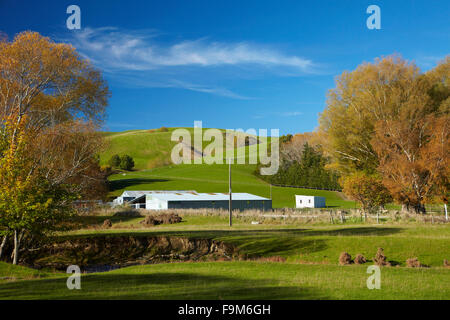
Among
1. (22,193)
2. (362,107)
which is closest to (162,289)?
(22,193)

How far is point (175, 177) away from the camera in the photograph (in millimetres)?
120812

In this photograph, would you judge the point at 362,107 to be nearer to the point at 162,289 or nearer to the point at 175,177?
the point at 162,289

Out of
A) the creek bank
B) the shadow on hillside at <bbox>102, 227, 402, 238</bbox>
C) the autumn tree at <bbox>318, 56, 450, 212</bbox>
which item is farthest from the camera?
the autumn tree at <bbox>318, 56, 450, 212</bbox>

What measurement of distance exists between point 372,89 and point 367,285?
4026 centimetres

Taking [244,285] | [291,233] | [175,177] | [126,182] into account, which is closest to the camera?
[244,285]

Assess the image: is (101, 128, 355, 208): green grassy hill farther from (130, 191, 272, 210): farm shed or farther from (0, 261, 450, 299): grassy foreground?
(0, 261, 450, 299): grassy foreground

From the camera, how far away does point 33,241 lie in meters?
30.8

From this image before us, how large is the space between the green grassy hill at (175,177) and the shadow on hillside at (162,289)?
54475 mm

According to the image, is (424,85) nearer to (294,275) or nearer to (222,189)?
(294,275)

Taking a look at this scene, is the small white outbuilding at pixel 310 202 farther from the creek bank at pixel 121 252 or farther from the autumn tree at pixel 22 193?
the autumn tree at pixel 22 193

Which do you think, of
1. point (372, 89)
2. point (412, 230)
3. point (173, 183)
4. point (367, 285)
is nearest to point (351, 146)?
point (372, 89)

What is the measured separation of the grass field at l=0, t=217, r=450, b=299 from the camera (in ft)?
43.5

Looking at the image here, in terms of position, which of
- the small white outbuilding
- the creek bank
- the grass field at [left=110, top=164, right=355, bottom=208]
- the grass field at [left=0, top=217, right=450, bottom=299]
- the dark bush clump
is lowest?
the creek bank

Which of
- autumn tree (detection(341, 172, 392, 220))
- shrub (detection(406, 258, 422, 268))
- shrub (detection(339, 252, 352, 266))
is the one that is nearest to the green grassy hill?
autumn tree (detection(341, 172, 392, 220))
